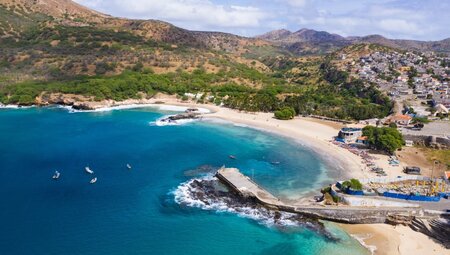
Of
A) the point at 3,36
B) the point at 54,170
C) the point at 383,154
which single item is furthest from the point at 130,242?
the point at 3,36

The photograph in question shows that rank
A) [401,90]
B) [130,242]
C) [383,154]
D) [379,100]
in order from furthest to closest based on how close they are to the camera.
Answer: [401,90], [379,100], [383,154], [130,242]

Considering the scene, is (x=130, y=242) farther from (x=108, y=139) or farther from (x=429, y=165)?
(x=429, y=165)

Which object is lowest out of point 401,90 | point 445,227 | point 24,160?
point 24,160

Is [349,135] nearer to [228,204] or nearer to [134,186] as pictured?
[228,204]

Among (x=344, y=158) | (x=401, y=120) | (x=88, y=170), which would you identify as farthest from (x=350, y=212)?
(x=401, y=120)

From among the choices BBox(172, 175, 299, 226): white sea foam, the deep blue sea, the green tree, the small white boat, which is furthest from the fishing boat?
the green tree
